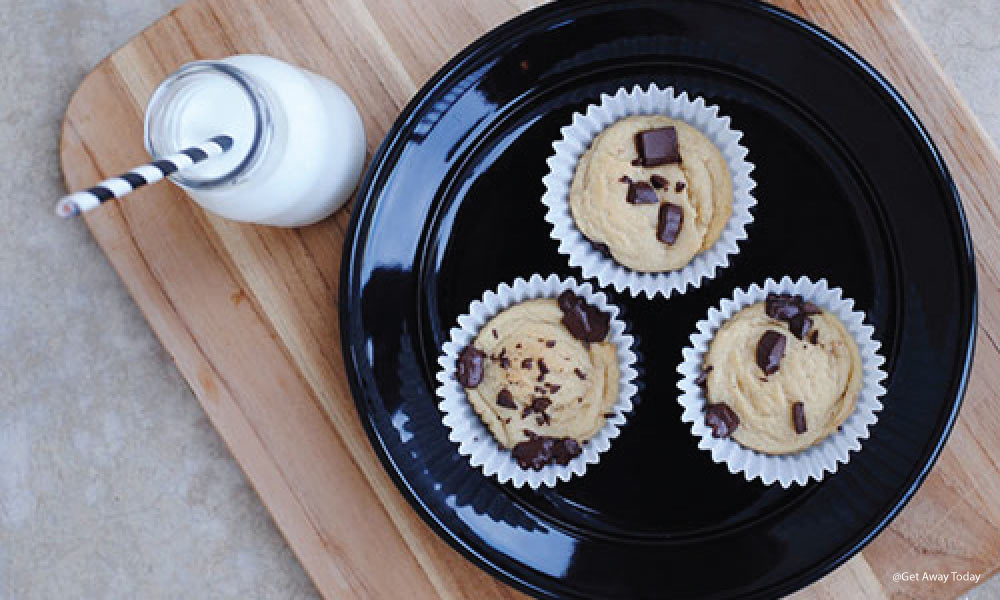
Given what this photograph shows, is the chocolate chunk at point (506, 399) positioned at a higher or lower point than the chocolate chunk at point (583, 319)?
lower

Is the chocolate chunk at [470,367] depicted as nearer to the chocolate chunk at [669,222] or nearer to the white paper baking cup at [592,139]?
the white paper baking cup at [592,139]

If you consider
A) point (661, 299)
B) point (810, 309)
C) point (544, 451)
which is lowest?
point (544, 451)

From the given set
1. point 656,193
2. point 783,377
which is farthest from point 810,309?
point 656,193

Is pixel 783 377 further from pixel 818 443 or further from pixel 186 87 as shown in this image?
pixel 186 87

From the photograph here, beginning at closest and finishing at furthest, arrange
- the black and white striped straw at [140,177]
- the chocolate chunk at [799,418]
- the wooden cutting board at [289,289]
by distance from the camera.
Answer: the black and white striped straw at [140,177], the chocolate chunk at [799,418], the wooden cutting board at [289,289]

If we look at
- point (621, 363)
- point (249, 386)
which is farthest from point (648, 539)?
point (249, 386)

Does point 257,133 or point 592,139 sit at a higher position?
point 592,139

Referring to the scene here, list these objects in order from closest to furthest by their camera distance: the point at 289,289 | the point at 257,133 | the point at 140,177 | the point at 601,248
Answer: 1. the point at 140,177
2. the point at 257,133
3. the point at 601,248
4. the point at 289,289

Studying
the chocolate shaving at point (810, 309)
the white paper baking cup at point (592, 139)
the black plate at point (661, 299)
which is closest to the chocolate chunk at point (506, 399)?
the black plate at point (661, 299)
